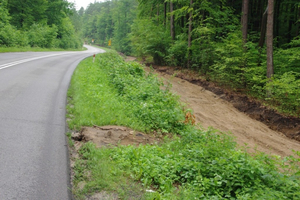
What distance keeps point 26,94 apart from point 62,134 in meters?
4.01

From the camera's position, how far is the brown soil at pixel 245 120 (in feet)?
33.7

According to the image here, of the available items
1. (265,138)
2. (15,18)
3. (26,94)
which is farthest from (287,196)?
(15,18)

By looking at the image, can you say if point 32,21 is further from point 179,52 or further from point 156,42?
point 179,52

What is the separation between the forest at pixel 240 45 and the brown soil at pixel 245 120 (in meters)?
0.77

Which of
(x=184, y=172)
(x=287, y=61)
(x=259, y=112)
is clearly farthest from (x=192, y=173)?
(x=287, y=61)

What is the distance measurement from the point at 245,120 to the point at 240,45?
6124 mm

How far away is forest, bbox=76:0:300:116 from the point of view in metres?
13.8

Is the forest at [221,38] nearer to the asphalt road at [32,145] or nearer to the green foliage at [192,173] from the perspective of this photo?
the green foliage at [192,173]

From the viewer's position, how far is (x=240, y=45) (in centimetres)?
1659

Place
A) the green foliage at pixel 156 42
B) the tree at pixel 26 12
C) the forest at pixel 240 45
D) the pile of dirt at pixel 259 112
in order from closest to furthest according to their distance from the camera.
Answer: the pile of dirt at pixel 259 112
the forest at pixel 240 45
the green foliage at pixel 156 42
the tree at pixel 26 12

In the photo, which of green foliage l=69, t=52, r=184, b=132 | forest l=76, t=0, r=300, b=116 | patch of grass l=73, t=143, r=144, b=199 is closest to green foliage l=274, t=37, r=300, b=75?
forest l=76, t=0, r=300, b=116

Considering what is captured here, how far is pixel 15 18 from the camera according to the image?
36.8 meters

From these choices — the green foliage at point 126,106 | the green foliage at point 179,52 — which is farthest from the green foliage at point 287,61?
the green foliage at point 179,52

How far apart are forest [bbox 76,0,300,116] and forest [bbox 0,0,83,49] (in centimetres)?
1472
